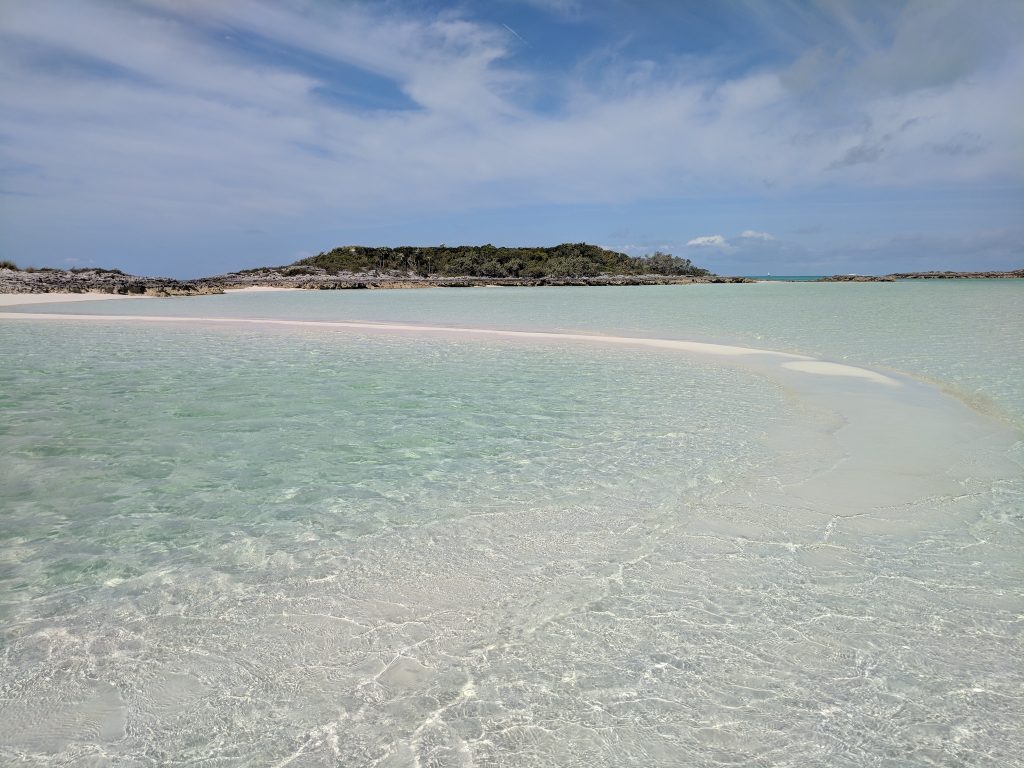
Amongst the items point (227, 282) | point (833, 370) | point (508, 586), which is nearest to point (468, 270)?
point (227, 282)

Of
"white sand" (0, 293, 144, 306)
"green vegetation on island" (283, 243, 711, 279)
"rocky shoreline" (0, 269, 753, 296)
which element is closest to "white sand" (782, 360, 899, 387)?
"white sand" (0, 293, 144, 306)

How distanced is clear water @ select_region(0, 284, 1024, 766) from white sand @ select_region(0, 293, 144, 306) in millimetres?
32418

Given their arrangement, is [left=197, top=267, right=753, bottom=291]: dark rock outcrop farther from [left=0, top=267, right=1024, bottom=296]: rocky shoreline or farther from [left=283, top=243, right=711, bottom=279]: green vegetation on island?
[left=283, top=243, right=711, bottom=279]: green vegetation on island

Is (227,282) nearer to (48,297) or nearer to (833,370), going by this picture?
(48,297)

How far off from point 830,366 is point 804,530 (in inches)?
397

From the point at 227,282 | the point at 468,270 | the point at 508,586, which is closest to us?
the point at 508,586

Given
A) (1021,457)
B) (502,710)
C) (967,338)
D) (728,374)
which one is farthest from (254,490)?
(967,338)

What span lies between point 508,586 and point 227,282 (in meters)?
76.7

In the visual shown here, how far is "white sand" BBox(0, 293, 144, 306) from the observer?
34.5 metres

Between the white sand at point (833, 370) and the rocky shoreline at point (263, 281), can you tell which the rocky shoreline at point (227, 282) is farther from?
the white sand at point (833, 370)

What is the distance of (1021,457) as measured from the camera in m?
6.91

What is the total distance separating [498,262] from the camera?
388 ft

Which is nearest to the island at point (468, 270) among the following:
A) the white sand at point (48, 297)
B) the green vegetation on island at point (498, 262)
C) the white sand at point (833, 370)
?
the green vegetation on island at point (498, 262)

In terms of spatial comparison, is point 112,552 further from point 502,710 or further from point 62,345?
point 62,345
